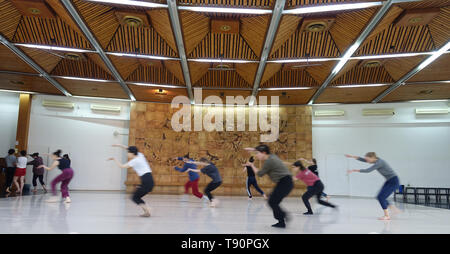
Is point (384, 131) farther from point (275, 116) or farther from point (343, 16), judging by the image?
point (343, 16)

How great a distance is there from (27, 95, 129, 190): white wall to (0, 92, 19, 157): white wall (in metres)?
0.77

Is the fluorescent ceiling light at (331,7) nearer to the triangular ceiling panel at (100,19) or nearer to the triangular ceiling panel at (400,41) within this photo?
the triangular ceiling panel at (400,41)

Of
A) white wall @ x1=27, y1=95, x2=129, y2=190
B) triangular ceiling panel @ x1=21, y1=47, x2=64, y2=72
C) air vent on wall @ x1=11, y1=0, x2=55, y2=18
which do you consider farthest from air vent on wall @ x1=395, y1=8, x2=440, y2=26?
white wall @ x1=27, y1=95, x2=129, y2=190

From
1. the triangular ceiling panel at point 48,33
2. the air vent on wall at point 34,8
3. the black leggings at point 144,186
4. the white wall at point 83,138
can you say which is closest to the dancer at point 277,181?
the black leggings at point 144,186

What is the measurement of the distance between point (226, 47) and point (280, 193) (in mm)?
6599

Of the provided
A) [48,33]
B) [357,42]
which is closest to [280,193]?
[357,42]

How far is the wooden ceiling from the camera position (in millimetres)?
8203

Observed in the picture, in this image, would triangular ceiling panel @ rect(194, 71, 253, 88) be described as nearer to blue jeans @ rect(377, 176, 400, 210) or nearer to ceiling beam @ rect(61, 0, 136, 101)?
ceiling beam @ rect(61, 0, 136, 101)

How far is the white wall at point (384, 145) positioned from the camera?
15.2 metres

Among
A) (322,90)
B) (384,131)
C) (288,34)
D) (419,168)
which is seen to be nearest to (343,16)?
(288,34)

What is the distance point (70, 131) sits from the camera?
52.4 ft

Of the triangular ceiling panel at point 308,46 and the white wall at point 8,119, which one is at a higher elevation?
the triangular ceiling panel at point 308,46

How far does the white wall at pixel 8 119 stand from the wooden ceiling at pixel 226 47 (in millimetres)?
1214

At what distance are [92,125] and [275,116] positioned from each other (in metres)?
9.84
